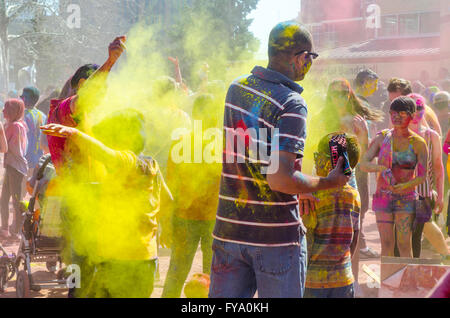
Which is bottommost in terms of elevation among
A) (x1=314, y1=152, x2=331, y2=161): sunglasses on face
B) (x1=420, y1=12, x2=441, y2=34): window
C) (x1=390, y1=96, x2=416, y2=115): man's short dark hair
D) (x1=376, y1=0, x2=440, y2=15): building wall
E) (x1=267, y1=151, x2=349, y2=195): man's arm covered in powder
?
(x1=267, y1=151, x2=349, y2=195): man's arm covered in powder

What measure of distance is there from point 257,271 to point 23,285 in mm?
3129

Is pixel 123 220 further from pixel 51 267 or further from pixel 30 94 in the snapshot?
pixel 30 94

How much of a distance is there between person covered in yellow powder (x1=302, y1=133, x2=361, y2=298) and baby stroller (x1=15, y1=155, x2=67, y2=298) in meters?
2.26

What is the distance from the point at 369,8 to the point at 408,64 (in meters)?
5.38

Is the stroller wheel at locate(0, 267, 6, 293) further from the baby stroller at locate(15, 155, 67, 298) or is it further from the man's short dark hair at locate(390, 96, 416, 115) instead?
the man's short dark hair at locate(390, 96, 416, 115)

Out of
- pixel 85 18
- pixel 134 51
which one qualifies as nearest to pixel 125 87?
pixel 134 51

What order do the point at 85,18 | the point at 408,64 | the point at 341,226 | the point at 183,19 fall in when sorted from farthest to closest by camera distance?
the point at 408,64, the point at 85,18, the point at 183,19, the point at 341,226

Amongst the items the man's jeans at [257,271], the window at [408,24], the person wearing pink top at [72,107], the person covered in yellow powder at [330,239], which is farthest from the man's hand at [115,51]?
the window at [408,24]

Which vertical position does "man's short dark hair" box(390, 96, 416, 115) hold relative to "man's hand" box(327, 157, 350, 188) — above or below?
above

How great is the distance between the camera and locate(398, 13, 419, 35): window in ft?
105

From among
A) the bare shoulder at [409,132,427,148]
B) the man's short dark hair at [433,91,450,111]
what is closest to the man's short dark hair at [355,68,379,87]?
the bare shoulder at [409,132,427,148]

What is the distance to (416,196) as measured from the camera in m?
5.21

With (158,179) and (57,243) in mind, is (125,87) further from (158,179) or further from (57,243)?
(158,179)

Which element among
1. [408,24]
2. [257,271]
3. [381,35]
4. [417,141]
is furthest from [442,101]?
[381,35]
